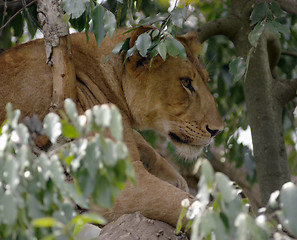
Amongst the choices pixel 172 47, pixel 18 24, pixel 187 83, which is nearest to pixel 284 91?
pixel 187 83

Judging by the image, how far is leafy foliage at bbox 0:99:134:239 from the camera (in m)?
1.58

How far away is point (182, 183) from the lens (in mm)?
4016

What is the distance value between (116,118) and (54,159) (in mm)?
247

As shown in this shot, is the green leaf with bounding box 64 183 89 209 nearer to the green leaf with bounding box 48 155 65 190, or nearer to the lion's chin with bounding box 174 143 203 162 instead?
the green leaf with bounding box 48 155 65 190

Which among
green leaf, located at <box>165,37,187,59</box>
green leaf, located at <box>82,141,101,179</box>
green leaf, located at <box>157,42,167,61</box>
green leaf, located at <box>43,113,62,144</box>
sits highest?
green leaf, located at <box>43,113,62,144</box>

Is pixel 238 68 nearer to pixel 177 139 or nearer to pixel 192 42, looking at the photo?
pixel 192 42

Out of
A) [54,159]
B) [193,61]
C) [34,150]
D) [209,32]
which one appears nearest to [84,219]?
[54,159]

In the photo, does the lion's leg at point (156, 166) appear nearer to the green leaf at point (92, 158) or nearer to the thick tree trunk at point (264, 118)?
the thick tree trunk at point (264, 118)

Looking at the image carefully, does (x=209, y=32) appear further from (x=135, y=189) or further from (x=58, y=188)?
(x=58, y=188)

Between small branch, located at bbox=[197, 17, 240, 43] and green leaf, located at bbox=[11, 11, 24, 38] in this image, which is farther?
small branch, located at bbox=[197, 17, 240, 43]

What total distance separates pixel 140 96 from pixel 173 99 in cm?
23

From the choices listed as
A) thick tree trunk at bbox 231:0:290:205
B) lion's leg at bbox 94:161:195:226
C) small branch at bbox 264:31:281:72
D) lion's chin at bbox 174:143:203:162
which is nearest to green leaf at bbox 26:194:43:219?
lion's leg at bbox 94:161:195:226

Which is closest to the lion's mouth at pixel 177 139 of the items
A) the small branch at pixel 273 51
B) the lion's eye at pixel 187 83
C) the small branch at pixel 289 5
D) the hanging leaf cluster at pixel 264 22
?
the lion's eye at pixel 187 83

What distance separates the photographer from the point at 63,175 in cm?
167
